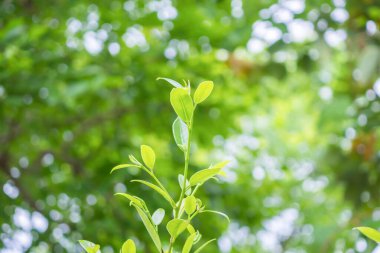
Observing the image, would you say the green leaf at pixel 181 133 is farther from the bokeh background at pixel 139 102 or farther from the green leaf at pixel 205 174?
the bokeh background at pixel 139 102

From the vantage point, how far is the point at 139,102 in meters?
2.16

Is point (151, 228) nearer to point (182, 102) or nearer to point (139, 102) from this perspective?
point (182, 102)

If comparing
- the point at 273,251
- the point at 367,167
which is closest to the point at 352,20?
the point at 367,167

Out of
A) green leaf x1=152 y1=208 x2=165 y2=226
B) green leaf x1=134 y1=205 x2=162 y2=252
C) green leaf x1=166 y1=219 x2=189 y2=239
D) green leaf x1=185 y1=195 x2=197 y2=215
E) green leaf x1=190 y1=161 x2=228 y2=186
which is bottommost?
green leaf x1=152 y1=208 x2=165 y2=226

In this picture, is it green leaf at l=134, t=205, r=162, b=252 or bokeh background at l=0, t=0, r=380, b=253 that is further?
bokeh background at l=0, t=0, r=380, b=253

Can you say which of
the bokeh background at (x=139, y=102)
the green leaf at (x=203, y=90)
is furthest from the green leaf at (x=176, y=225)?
the bokeh background at (x=139, y=102)

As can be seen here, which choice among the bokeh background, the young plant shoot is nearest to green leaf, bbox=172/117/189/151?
the young plant shoot

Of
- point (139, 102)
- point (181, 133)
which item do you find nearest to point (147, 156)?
point (181, 133)

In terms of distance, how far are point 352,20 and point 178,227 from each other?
1339 mm

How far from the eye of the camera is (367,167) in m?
1.78

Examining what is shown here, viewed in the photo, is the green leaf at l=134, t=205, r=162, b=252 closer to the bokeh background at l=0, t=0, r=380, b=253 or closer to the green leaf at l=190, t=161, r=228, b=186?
the green leaf at l=190, t=161, r=228, b=186

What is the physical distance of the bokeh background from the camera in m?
1.75

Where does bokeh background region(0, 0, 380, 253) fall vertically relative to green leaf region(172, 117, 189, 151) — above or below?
below

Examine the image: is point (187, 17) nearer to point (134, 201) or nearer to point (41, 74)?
point (41, 74)
